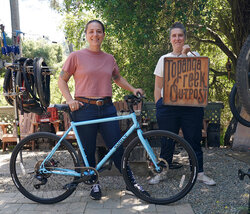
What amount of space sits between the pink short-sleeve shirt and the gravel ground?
4.69 feet

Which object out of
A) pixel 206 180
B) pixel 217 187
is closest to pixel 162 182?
pixel 206 180

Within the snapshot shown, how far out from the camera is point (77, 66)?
322cm

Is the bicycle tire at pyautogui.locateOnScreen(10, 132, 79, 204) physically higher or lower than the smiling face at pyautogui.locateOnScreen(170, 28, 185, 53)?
lower

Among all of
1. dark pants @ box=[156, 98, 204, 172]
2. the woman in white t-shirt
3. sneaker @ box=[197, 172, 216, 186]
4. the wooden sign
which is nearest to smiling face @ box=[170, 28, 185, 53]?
the woman in white t-shirt

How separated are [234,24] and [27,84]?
18.5ft

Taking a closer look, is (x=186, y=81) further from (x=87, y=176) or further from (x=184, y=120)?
(x=87, y=176)

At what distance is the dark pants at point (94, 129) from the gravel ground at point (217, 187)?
2.34 feet

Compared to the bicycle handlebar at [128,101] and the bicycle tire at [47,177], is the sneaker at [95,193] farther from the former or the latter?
the bicycle handlebar at [128,101]

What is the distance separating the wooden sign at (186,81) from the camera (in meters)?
3.33

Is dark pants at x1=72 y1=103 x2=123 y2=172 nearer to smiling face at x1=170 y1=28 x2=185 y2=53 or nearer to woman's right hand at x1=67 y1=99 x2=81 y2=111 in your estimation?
woman's right hand at x1=67 y1=99 x2=81 y2=111

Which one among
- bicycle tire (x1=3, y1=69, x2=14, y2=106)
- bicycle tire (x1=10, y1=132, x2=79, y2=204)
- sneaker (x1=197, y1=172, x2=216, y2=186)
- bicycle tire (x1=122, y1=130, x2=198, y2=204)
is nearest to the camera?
bicycle tire (x1=122, y1=130, x2=198, y2=204)

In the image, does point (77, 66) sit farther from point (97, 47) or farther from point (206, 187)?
point (206, 187)

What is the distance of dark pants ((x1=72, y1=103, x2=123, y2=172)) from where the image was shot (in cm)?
323

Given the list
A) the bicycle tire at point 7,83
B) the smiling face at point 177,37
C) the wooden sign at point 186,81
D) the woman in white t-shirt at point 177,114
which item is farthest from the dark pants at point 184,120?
the bicycle tire at point 7,83
